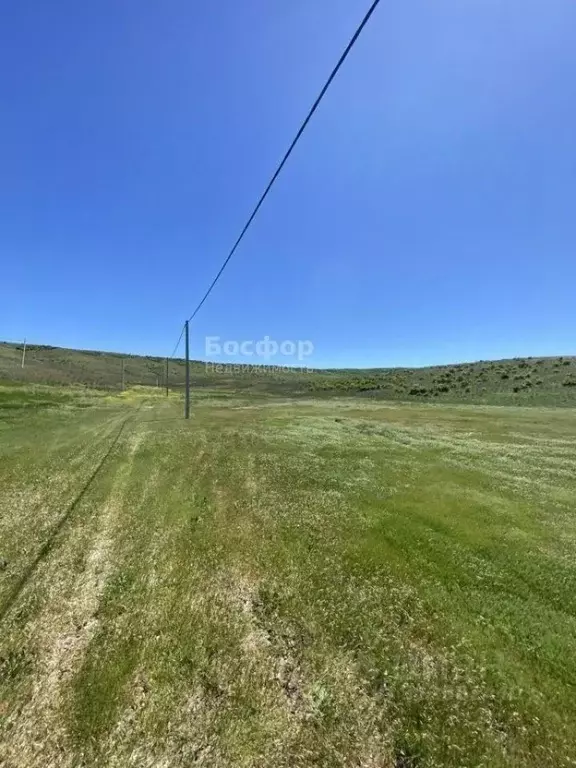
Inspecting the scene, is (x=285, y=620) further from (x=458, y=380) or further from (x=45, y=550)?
(x=458, y=380)

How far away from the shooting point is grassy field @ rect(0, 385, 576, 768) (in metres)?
3.80

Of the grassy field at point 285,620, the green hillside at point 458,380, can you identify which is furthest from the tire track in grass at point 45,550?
the green hillside at point 458,380

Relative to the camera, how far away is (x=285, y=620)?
556 centimetres

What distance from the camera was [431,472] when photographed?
1353cm

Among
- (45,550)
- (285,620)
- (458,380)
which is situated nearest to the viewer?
(285,620)

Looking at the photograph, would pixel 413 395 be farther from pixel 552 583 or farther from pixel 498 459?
pixel 552 583

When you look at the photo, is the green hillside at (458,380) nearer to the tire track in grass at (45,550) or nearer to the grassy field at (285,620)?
the grassy field at (285,620)

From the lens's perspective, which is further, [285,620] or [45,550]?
[45,550]

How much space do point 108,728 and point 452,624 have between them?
423 centimetres

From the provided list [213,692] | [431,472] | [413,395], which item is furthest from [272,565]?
[413,395]

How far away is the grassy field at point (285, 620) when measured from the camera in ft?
12.5

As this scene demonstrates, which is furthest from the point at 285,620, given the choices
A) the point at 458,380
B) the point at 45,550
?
the point at 458,380

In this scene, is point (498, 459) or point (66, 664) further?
point (498, 459)

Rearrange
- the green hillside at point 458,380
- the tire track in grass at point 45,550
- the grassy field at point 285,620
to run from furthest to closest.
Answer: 1. the green hillside at point 458,380
2. the tire track in grass at point 45,550
3. the grassy field at point 285,620
